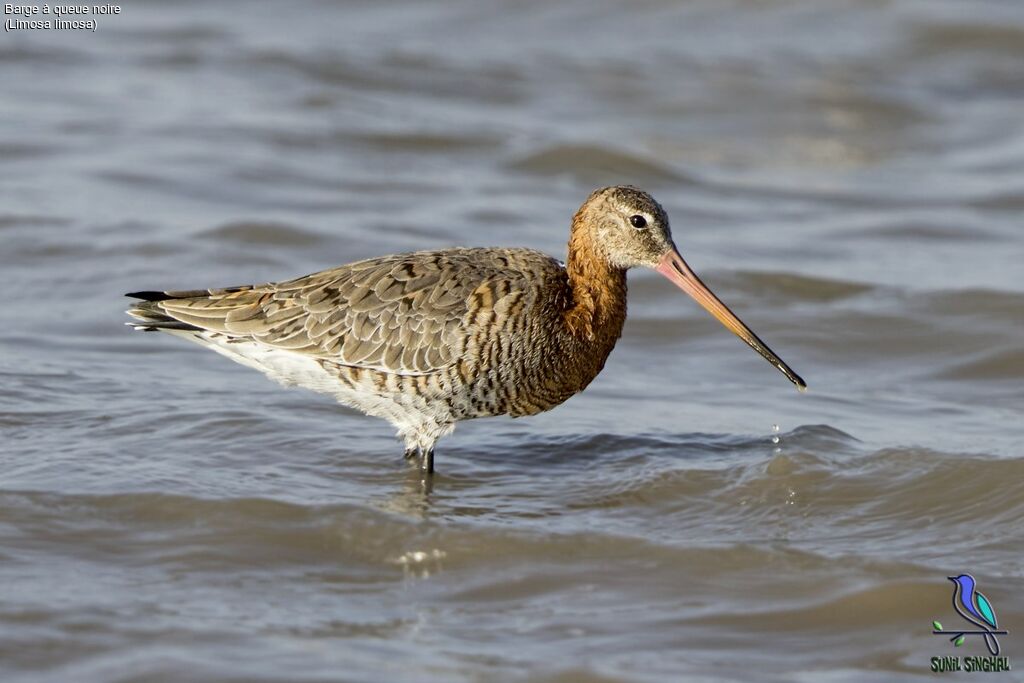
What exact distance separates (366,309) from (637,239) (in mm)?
1470

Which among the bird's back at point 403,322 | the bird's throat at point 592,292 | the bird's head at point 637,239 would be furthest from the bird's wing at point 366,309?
the bird's head at point 637,239

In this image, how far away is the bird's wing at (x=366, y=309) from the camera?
791 cm

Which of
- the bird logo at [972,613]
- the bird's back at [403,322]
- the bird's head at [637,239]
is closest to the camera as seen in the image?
the bird logo at [972,613]

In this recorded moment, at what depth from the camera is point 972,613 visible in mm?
6547

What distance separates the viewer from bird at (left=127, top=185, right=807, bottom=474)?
25.8 ft

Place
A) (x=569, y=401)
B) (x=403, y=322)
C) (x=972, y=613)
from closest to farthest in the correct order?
(x=972, y=613)
(x=403, y=322)
(x=569, y=401)

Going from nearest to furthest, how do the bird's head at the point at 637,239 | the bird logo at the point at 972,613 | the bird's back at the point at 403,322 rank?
the bird logo at the point at 972,613 < the bird's back at the point at 403,322 < the bird's head at the point at 637,239

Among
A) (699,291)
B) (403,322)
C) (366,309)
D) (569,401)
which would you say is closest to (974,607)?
(699,291)

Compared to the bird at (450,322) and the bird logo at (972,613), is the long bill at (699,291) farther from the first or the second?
the bird logo at (972,613)

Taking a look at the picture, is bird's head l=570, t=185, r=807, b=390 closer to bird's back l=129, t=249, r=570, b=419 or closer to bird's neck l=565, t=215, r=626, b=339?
bird's neck l=565, t=215, r=626, b=339

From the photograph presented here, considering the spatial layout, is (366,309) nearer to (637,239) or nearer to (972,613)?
(637,239)

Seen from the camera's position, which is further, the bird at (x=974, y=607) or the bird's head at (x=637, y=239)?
the bird's head at (x=637, y=239)

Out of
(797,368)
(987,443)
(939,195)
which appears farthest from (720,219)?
(987,443)

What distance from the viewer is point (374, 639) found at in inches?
243
